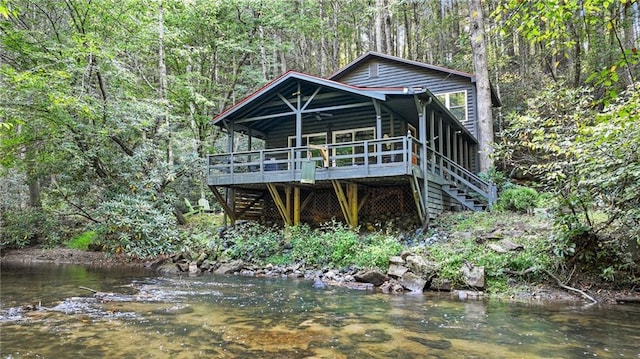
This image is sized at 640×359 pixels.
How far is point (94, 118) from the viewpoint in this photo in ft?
44.9

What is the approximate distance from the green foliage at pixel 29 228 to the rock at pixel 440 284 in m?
14.7

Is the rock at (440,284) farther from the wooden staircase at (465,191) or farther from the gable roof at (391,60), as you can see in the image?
the gable roof at (391,60)

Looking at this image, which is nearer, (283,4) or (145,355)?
(145,355)

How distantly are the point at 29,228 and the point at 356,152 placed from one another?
42.9ft

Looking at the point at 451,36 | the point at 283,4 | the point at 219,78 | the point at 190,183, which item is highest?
the point at 451,36

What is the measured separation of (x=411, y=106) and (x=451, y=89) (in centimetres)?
547

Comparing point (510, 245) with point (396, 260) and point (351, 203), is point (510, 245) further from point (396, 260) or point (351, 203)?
point (351, 203)

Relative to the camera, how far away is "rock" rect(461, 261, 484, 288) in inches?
318

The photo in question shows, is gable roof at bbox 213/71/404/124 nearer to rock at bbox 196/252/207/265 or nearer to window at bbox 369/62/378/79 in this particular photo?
rock at bbox 196/252/207/265

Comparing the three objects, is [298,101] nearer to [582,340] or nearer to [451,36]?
[582,340]

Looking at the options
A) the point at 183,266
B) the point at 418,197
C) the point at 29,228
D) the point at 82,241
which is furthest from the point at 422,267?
the point at 29,228

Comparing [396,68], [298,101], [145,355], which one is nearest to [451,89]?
[396,68]

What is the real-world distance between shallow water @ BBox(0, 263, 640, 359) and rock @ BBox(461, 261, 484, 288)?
887mm

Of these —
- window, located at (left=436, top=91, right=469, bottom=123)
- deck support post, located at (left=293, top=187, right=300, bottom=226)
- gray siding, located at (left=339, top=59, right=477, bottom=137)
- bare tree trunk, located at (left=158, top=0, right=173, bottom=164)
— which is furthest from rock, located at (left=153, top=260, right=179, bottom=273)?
window, located at (left=436, top=91, right=469, bottom=123)
